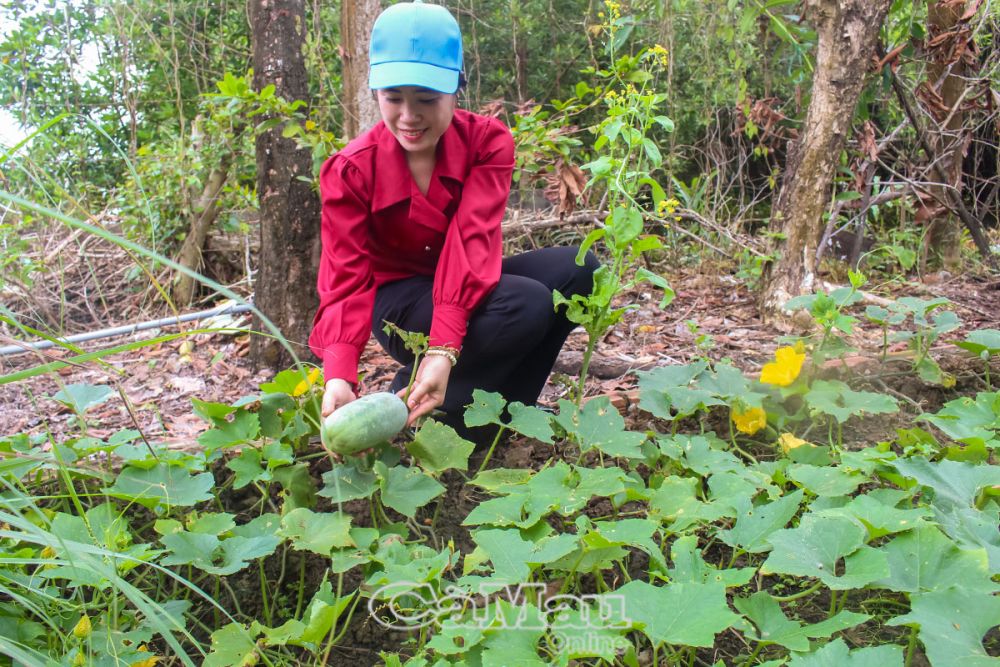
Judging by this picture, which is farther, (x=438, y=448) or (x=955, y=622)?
(x=438, y=448)

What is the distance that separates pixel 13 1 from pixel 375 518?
4.50 m

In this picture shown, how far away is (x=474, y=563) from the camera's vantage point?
136cm

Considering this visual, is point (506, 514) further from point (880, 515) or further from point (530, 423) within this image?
point (880, 515)

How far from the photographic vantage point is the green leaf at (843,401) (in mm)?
1927

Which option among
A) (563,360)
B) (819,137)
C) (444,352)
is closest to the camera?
(444,352)

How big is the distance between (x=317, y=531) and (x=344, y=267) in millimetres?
696

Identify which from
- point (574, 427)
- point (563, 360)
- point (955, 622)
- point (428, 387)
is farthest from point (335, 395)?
point (955, 622)

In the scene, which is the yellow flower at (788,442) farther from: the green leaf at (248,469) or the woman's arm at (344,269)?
→ the green leaf at (248,469)

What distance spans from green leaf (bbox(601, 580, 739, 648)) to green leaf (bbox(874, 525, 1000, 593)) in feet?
1.05

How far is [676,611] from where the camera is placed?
3.69 ft

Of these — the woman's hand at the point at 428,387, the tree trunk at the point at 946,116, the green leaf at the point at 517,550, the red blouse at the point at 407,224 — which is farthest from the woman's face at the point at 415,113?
the tree trunk at the point at 946,116

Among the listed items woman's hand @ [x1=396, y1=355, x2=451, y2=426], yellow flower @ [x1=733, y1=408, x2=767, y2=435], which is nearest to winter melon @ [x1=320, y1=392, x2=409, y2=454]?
woman's hand @ [x1=396, y1=355, x2=451, y2=426]

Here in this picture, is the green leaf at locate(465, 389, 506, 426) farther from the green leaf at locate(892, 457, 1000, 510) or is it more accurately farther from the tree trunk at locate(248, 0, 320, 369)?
the tree trunk at locate(248, 0, 320, 369)

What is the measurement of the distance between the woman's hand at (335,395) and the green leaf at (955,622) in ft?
3.77
